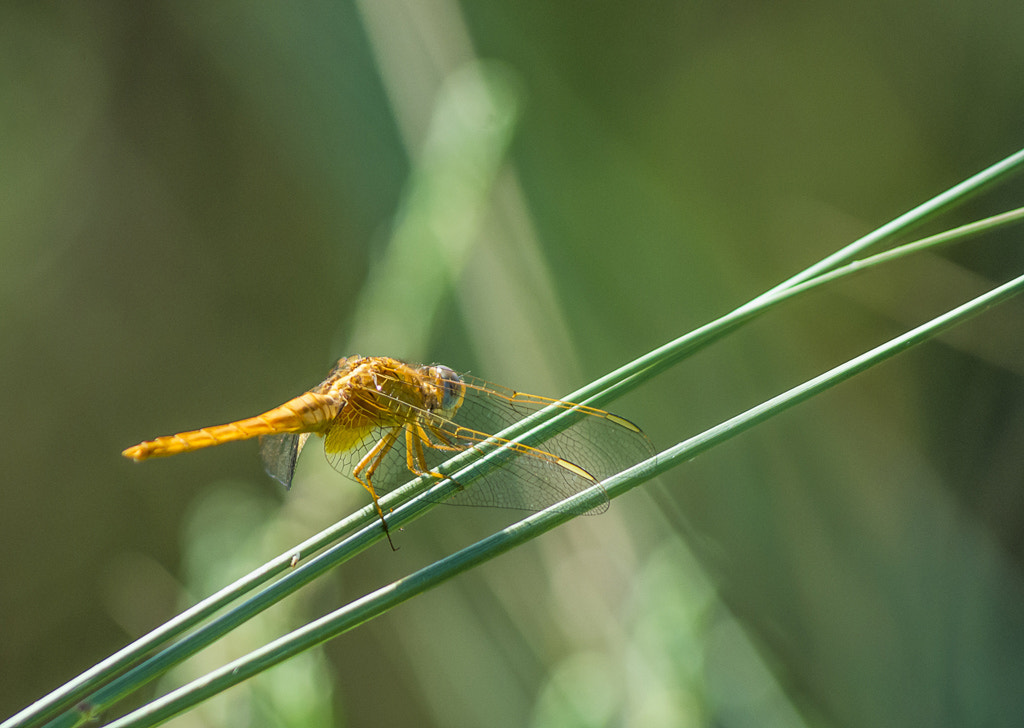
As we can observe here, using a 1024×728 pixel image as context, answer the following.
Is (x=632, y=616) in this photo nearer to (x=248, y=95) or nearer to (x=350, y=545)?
(x=350, y=545)

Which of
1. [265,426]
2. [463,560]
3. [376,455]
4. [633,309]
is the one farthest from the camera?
[633,309]

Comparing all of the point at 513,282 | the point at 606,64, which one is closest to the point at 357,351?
the point at 513,282

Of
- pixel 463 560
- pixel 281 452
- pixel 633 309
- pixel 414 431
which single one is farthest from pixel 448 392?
pixel 633 309

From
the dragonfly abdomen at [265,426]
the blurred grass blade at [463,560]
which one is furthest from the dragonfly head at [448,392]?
the blurred grass blade at [463,560]

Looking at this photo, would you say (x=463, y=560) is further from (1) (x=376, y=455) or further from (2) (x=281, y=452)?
(2) (x=281, y=452)

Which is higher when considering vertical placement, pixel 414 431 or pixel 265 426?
pixel 265 426

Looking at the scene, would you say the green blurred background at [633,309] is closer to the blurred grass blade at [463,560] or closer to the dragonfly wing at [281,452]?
the dragonfly wing at [281,452]

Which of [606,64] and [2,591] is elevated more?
[606,64]
